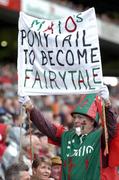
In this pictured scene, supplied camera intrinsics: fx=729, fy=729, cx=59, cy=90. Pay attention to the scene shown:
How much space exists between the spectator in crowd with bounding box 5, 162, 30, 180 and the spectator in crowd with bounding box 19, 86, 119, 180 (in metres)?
0.46

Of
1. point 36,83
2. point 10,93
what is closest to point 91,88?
point 36,83

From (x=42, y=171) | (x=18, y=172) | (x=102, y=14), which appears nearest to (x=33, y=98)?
(x=18, y=172)

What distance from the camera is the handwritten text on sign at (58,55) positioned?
634 cm

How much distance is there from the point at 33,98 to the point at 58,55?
871cm

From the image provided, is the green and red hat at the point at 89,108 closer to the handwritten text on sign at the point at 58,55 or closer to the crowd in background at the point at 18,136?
the handwritten text on sign at the point at 58,55

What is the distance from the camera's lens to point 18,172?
697cm

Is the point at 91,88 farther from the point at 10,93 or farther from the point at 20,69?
the point at 10,93

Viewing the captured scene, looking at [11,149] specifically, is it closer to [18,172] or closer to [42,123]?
[18,172]

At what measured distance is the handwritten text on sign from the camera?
6344 millimetres

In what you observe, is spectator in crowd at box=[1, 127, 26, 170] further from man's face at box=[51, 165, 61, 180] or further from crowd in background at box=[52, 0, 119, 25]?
crowd in background at box=[52, 0, 119, 25]

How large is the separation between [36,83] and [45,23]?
563 millimetres

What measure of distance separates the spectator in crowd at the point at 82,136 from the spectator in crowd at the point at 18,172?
1.52 ft

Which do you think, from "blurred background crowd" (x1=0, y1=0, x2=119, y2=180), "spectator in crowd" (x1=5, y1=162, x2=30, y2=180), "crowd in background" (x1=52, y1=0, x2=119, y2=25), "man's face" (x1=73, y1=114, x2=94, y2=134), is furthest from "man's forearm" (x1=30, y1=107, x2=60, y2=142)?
"crowd in background" (x1=52, y1=0, x2=119, y2=25)

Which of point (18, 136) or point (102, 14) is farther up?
point (102, 14)
